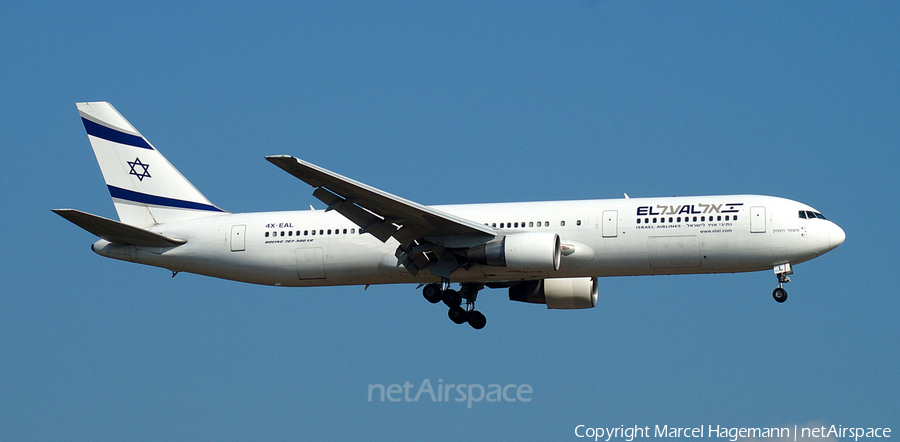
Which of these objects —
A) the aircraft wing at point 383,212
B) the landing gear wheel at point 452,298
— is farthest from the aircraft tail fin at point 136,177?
the landing gear wheel at point 452,298

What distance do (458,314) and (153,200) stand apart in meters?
12.4

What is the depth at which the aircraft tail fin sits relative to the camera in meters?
40.7

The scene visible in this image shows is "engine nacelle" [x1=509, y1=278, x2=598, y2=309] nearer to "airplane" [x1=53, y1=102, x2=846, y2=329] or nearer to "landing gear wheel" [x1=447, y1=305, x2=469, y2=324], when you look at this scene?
"airplane" [x1=53, y1=102, x2=846, y2=329]

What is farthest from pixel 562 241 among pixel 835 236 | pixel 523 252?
pixel 835 236

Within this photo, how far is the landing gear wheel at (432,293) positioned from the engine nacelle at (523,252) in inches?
115

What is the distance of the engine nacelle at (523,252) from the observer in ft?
112

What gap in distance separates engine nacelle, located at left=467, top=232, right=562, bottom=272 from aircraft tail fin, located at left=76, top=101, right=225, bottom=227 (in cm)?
1145

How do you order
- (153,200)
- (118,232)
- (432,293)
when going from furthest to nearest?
(153,200) < (118,232) < (432,293)

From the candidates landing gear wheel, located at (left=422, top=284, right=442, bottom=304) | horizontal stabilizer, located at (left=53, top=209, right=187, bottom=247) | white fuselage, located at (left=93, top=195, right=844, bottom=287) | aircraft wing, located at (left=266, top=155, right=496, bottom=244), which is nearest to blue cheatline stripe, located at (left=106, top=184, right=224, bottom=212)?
white fuselage, located at (left=93, top=195, right=844, bottom=287)

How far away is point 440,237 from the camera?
35844mm

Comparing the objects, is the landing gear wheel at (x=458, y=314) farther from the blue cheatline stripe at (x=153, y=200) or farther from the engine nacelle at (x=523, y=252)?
the blue cheatline stripe at (x=153, y=200)

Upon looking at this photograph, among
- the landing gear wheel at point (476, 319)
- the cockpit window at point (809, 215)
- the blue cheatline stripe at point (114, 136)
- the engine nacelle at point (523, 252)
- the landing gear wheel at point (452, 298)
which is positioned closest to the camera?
the engine nacelle at point (523, 252)

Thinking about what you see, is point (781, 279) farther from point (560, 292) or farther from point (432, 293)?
point (432, 293)

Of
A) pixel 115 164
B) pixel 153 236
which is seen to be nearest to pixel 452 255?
pixel 153 236
